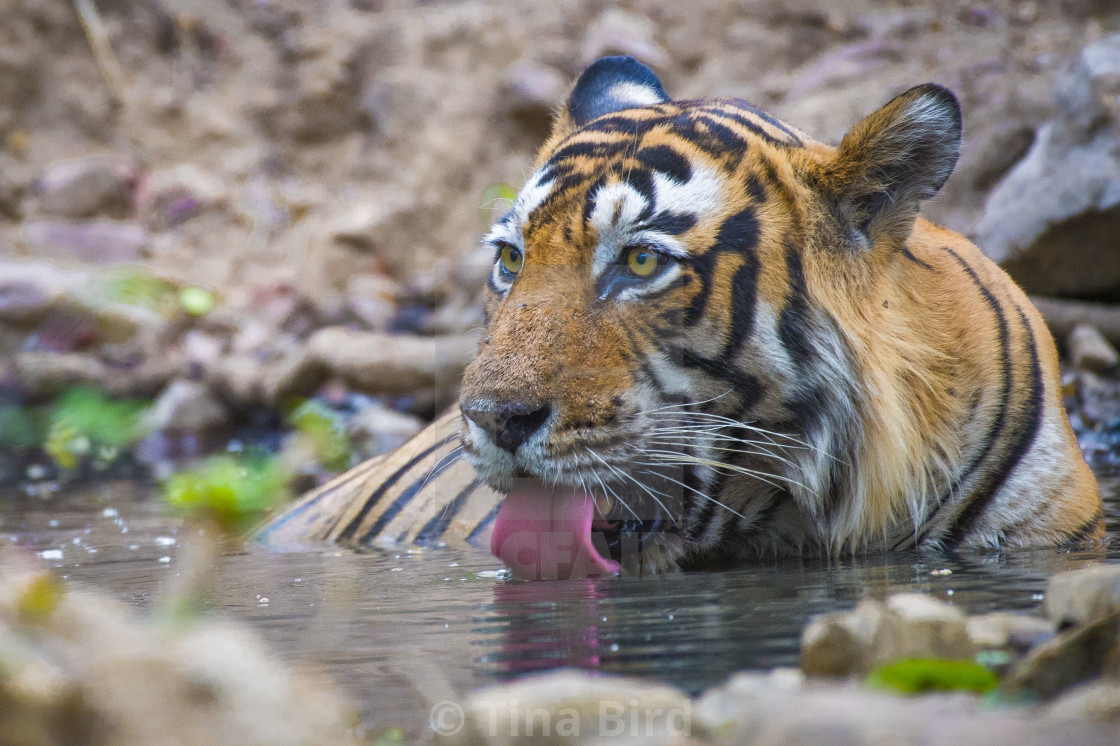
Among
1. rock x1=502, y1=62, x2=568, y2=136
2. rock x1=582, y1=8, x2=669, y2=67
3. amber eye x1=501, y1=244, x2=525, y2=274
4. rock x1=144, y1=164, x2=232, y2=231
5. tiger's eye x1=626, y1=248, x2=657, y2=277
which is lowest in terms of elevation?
tiger's eye x1=626, y1=248, x2=657, y2=277

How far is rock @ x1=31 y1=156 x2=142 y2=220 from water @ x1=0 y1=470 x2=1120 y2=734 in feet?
25.6

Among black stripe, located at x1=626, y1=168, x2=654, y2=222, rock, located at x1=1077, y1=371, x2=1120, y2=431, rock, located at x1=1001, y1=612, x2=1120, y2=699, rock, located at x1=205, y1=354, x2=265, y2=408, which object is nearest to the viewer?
rock, located at x1=1001, y1=612, x2=1120, y2=699

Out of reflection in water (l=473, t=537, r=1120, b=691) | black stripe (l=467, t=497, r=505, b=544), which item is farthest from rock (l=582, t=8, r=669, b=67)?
reflection in water (l=473, t=537, r=1120, b=691)

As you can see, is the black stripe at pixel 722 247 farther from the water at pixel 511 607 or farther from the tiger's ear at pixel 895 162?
the water at pixel 511 607

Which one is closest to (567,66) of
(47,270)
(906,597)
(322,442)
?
(47,270)

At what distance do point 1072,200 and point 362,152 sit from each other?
6.92 m

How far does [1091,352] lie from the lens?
6.02m

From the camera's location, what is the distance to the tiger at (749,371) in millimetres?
2502

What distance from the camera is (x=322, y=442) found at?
92cm

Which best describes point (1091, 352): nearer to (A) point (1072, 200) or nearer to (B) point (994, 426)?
(A) point (1072, 200)

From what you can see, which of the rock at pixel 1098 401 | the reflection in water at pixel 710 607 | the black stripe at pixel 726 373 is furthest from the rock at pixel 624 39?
the reflection in water at pixel 710 607

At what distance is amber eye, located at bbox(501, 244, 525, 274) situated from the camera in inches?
110

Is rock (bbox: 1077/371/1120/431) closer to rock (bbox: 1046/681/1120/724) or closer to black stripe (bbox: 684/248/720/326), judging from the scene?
black stripe (bbox: 684/248/720/326)

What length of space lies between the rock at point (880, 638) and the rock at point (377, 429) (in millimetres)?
4964
